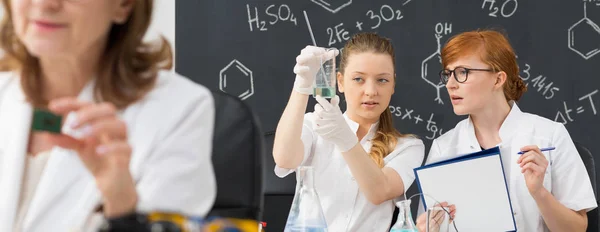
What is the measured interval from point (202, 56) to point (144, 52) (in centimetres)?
244

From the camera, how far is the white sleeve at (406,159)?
2.10m

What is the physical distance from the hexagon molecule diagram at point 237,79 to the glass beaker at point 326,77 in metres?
1.30

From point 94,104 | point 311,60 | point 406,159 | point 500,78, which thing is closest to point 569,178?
point 500,78

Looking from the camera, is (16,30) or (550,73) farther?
(550,73)

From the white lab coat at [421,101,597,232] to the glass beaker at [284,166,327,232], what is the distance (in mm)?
629

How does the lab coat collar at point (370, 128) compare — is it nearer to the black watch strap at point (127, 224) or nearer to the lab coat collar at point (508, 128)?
the lab coat collar at point (508, 128)

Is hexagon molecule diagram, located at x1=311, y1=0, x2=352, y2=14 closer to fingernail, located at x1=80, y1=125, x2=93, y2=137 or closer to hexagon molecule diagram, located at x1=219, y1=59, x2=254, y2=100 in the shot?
hexagon molecule diagram, located at x1=219, y1=59, x2=254, y2=100

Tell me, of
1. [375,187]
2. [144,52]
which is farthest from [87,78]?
[375,187]

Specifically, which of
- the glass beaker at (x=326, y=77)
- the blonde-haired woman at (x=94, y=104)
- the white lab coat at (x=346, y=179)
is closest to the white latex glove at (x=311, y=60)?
the glass beaker at (x=326, y=77)

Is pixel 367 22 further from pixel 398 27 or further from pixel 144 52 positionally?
pixel 144 52

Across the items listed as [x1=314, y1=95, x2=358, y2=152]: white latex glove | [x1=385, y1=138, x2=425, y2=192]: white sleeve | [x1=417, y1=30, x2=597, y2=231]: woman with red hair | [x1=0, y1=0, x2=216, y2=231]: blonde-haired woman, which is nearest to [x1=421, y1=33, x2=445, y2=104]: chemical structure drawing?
[x1=417, y1=30, x2=597, y2=231]: woman with red hair

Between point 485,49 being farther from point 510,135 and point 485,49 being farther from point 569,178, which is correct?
point 569,178

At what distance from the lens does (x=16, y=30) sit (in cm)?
70

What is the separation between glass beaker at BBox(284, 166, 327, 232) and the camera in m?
1.51
